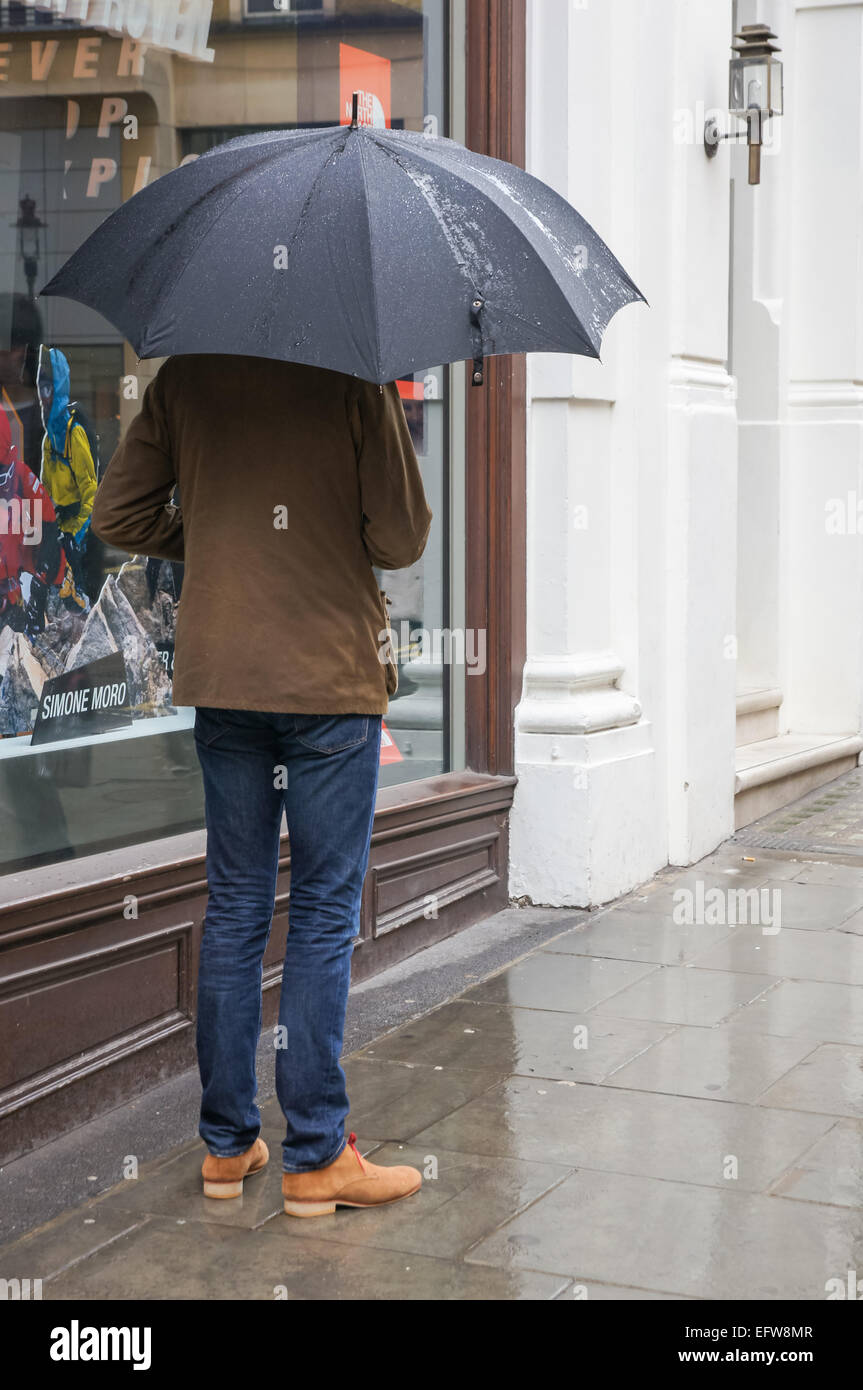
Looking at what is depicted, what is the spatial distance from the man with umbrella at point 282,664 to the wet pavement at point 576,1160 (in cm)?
19

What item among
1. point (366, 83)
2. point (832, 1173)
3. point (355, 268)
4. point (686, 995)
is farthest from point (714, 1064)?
point (366, 83)

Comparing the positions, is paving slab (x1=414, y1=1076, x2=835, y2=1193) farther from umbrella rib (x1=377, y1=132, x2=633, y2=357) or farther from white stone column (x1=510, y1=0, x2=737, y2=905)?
white stone column (x1=510, y1=0, x2=737, y2=905)

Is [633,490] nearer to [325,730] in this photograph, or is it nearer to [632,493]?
[632,493]

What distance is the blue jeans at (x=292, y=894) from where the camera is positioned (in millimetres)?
3391

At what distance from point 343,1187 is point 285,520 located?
1374 millimetres

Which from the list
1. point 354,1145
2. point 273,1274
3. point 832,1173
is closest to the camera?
point 273,1274

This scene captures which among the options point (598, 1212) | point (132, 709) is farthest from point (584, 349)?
point (132, 709)

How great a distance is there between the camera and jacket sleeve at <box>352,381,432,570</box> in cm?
329

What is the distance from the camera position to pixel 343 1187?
351 cm

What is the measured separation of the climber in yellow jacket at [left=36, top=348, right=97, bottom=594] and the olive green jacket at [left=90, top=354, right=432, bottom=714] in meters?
1.15

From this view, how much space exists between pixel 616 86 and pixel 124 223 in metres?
3.55

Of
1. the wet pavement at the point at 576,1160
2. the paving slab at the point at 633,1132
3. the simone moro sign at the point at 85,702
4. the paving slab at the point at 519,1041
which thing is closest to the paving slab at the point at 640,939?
the wet pavement at the point at 576,1160

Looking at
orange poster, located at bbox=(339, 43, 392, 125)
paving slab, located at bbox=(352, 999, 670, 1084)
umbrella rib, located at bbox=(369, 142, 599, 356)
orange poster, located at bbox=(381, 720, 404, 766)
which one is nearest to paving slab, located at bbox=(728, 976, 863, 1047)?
paving slab, located at bbox=(352, 999, 670, 1084)

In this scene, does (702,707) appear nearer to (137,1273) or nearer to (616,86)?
(616,86)
